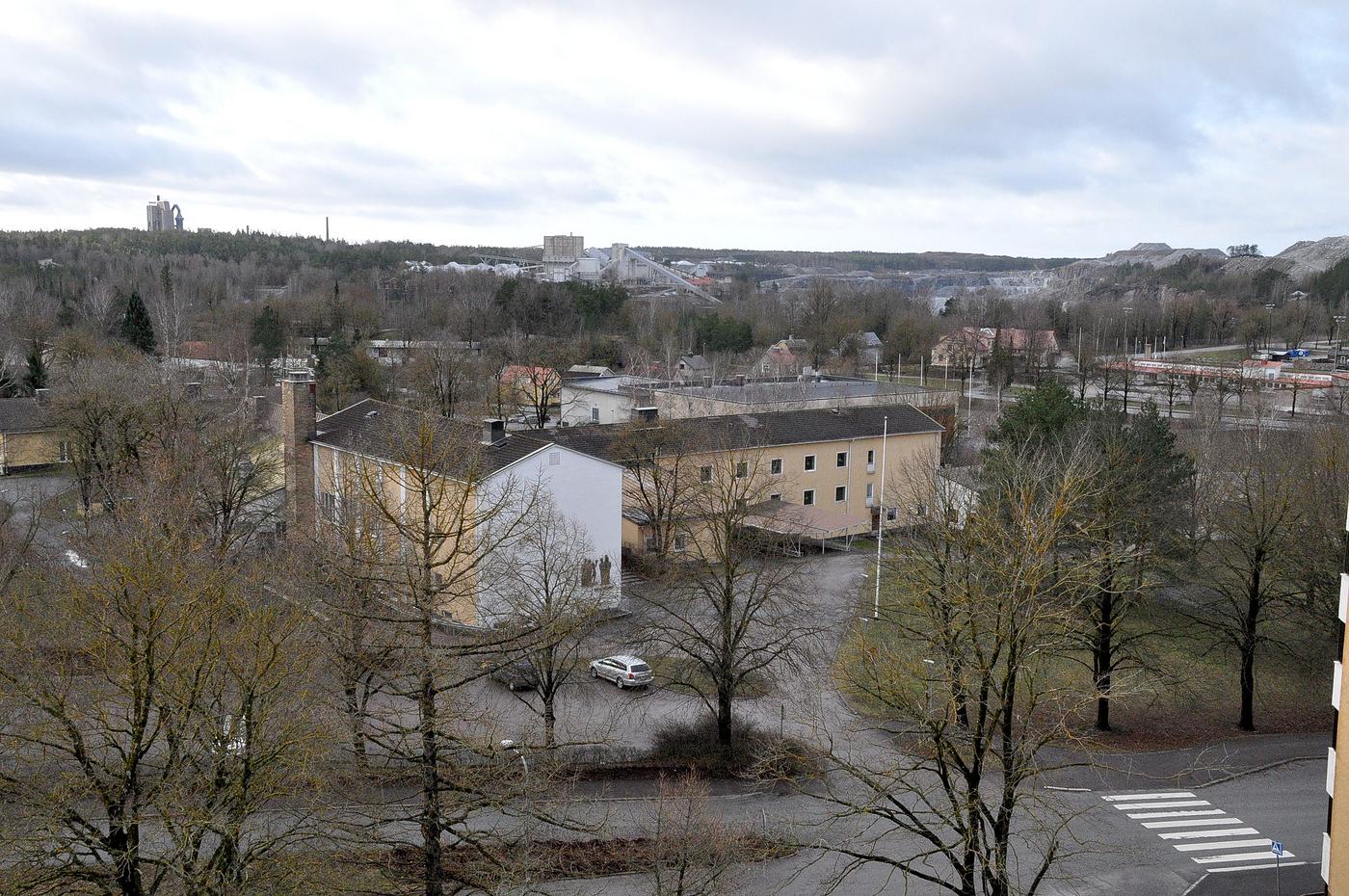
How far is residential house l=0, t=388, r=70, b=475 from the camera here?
140ft

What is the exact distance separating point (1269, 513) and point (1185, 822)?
788cm

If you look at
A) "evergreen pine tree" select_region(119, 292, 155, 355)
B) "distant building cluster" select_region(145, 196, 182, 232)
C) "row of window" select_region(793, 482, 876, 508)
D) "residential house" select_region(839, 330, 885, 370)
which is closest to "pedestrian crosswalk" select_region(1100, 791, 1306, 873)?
"row of window" select_region(793, 482, 876, 508)

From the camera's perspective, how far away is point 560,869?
15.2 m

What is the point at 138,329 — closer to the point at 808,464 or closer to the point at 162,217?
the point at 808,464

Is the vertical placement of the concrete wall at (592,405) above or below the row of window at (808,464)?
above

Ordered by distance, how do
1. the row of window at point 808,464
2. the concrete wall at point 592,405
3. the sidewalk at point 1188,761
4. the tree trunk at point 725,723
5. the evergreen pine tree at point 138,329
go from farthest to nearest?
the evergreen pine tree at point 138,329 → the concrete wall at point 592,405 → the row of window at point 808,464 → the tree trunk at point 725,723 → the sidewalk at point 1188,761

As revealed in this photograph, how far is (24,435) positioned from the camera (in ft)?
142

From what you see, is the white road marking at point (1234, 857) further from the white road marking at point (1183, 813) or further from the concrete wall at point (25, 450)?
the concrete wall at point (25, 450)

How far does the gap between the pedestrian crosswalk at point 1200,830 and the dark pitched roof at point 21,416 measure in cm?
4185

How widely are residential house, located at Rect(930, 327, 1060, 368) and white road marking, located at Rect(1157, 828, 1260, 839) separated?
5620cm

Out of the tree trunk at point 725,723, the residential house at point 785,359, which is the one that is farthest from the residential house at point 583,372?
the tree trunk at point 725,723

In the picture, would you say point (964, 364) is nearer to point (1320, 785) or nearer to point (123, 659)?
point (1320, 785)

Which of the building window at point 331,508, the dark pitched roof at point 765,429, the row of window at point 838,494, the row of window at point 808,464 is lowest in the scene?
the row of window at point 838,494

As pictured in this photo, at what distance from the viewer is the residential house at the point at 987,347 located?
74875mm
